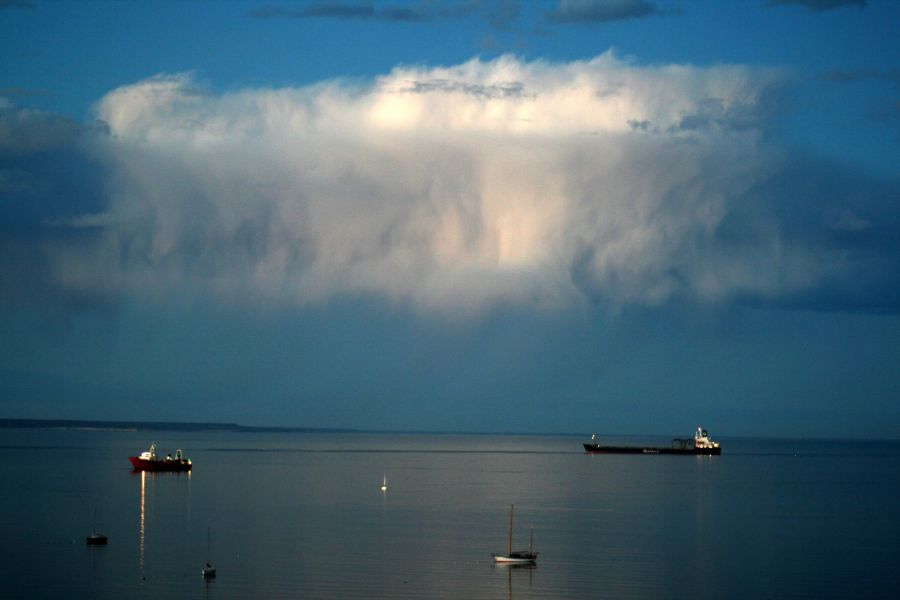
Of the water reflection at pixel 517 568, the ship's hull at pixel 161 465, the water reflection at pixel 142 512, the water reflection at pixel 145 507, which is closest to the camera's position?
the water reflection at pixel 517 568

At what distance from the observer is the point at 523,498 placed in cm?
13812

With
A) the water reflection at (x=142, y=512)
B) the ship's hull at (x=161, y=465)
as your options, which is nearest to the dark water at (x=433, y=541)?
the water reflection at (x=142, y=512)

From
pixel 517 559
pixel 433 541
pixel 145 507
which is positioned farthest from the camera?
pixel 145 507

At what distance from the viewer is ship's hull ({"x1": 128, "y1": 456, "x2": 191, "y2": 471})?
185 meters

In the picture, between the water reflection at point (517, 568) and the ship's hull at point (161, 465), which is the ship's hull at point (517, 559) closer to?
the water reflection at point (517, 568)

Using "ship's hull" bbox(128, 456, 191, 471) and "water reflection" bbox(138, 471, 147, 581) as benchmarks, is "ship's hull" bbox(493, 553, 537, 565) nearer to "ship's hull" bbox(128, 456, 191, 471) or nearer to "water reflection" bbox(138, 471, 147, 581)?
"water reflection" bbox(138, 471, 147, 581)

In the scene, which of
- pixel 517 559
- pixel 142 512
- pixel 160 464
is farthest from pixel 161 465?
pixel 517 559

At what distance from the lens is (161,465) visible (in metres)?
186

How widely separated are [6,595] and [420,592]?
2311 centimetres

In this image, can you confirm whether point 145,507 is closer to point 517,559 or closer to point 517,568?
point 517,559

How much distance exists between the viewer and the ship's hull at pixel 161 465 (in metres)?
185

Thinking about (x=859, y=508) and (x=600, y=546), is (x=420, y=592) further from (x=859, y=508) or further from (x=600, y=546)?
(x=859, y=508)

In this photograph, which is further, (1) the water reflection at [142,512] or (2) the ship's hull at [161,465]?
(2) the ship's hull at [161,465]

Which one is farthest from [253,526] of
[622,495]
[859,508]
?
[859,508]
